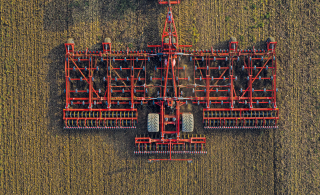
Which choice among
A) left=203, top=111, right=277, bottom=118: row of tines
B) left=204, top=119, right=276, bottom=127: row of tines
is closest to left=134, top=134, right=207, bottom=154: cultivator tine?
left=204, top=119, right=276, bottom=127: row of tines

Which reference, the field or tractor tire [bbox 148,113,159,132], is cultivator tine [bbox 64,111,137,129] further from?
tractor tire [bbox 148,113,159,132]

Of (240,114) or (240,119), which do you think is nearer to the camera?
(240,114)

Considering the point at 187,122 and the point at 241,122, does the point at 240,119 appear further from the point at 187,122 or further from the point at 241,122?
the point at 187,122

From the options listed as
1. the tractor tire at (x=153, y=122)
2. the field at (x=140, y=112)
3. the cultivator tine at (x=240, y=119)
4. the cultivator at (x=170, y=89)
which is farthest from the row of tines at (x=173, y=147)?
the cultivator tine at (x=240, y=119)

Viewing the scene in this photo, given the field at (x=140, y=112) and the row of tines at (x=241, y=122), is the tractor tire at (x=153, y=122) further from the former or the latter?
the row of tines at (x=241, y=122)

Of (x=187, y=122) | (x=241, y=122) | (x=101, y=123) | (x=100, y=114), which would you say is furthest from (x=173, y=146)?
(x=100, y=114)
